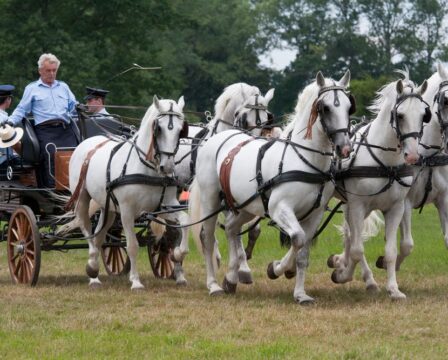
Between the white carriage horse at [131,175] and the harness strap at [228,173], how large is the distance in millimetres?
481

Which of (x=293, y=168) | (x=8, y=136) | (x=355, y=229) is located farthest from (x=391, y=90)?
(x=8, y=136)

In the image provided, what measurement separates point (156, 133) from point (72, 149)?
1880mm

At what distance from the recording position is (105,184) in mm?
11305

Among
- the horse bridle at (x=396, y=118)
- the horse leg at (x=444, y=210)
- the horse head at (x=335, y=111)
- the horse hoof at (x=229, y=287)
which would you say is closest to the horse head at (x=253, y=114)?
the horse hoof at (x=229, y=287)

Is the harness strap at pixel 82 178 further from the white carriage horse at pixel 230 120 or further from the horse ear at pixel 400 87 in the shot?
the horse ear at pixel 400 87

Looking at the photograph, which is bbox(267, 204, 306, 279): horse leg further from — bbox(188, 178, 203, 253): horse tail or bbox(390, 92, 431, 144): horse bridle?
bbox(188, 178, 203, 253): horse tail

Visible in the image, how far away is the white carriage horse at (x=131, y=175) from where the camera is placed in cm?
1062

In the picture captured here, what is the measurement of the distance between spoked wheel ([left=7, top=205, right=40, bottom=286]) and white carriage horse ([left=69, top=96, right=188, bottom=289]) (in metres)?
0.55

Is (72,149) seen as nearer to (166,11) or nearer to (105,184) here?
(105,184)

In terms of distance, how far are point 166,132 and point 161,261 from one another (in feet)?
7.87

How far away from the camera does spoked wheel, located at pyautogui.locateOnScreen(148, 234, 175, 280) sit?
1238cm

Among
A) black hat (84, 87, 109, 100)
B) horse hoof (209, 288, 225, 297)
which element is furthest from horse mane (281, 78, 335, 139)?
black hat (84, 87, 109, 100)

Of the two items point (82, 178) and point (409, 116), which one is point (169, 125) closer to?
point (82, 178)

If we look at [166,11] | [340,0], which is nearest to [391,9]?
[340,0]
